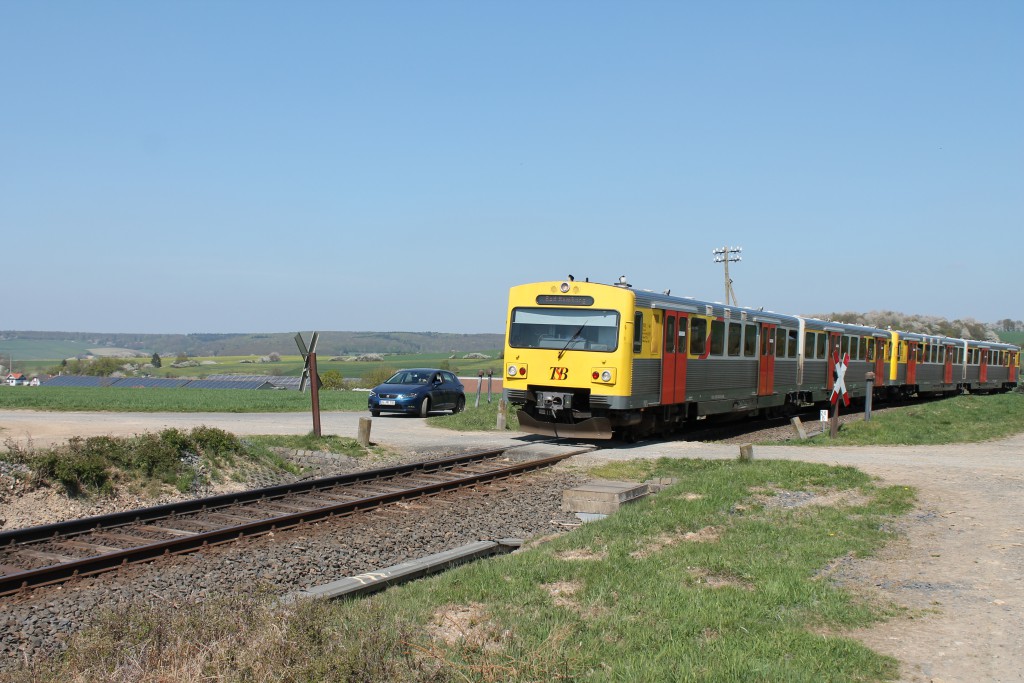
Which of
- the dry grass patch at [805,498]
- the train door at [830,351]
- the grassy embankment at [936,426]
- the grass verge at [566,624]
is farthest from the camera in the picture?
the train door at [830,351]

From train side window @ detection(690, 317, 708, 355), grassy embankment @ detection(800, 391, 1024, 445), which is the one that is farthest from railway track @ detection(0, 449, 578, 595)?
grassy embankment @ detection(800, 391, 1024, 445)

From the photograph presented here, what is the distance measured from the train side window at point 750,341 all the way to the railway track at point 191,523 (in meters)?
9.94

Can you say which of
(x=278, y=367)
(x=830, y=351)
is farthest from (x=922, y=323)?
(x=830, y=351)

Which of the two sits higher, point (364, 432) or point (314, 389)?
point (314, 389)

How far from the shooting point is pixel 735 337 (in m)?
22.6

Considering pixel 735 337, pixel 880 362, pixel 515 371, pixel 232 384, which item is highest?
pixel 735 337

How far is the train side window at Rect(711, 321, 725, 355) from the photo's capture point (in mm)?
21469

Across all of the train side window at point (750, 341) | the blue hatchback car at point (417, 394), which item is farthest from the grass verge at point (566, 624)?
the blue hatchback car at point (417, 394)

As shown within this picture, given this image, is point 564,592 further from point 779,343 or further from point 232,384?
point 232,384

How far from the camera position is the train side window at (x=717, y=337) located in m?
21.5

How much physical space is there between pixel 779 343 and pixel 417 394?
35.1 ft

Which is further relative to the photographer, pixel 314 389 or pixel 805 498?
pixel 314 389

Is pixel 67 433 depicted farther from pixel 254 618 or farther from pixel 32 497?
pixel 254 618

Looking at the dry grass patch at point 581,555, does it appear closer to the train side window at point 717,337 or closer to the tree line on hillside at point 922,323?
the train side window at point 717,337
